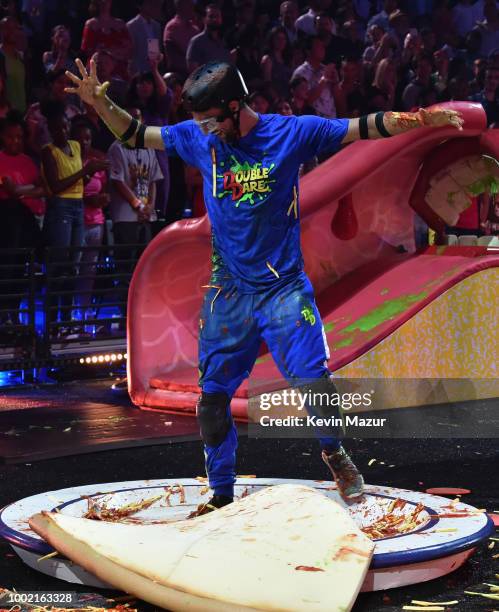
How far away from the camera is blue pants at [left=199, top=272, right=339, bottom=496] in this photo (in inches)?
176

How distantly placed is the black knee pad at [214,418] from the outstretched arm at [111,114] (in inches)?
40.4

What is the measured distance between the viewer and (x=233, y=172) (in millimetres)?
4535

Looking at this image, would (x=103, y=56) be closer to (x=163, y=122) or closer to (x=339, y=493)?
(x=163, y=122)

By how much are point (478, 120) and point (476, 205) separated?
218 cm

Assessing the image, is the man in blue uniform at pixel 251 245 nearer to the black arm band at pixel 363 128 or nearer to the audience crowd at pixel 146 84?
the black arm band at pixel 363 128

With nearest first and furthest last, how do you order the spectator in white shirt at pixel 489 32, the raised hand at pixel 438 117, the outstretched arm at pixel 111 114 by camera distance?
the raised hand at pixel 438 117 < the outstretched arm at pixel 111 114 < the spectator in white shirt at pixel 489 32

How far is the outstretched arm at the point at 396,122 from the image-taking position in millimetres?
4430

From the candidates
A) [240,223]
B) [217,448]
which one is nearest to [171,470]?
[217,448]

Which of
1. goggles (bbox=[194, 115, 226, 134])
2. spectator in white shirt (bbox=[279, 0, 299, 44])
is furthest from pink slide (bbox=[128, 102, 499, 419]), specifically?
spectator in white shirt (bbox=[279, 0, 299, 44])

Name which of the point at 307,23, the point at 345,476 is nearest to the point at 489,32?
the point at 307,23

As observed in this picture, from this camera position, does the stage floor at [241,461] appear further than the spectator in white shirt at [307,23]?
No

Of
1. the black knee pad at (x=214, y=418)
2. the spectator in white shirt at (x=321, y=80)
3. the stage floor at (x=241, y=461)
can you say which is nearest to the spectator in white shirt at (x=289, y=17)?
the spectator in white shirt at (x=321, y=80)

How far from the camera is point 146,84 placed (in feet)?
31.4

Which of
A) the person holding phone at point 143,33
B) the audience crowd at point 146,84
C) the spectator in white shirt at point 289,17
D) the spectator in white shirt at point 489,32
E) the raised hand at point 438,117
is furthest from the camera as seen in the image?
the spectator in white shirt at point 489,32
